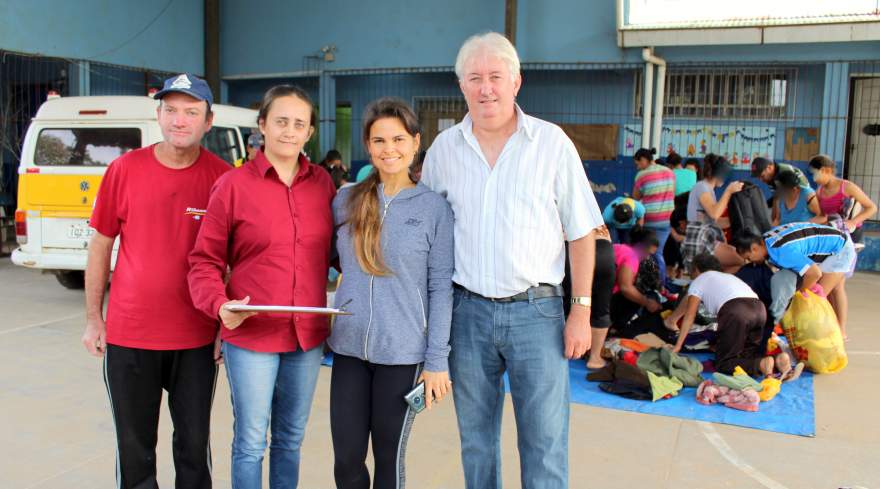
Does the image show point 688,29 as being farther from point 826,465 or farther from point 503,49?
point 503,49

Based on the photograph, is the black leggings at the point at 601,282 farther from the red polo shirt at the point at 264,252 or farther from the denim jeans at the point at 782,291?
the red polo shirt at the point at 264,252

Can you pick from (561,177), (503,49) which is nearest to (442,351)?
(561,177)

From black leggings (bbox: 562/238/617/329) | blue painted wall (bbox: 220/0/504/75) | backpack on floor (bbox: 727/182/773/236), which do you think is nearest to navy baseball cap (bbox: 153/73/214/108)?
black leggings (bbox: 562/238/617/329)

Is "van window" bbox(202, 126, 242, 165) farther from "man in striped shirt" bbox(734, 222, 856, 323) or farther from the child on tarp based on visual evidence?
"man in striped shirt" bbox(734, 222, 856, 323)

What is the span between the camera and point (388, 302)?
2.57 m

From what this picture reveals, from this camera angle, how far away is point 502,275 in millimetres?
2629

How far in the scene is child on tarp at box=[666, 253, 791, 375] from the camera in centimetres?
544

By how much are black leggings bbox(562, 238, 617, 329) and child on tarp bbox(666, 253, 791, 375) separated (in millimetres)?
788

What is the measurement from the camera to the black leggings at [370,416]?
261 cm

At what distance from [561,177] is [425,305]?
66 centimetres

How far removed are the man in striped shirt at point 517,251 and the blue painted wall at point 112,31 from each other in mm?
11748

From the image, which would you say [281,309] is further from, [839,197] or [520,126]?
[839,197]

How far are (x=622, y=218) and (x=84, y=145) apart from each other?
17.9 ft

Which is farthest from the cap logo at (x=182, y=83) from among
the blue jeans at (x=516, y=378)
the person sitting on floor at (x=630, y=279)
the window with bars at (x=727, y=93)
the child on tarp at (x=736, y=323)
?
the window with bars at (x=727, y=93)
